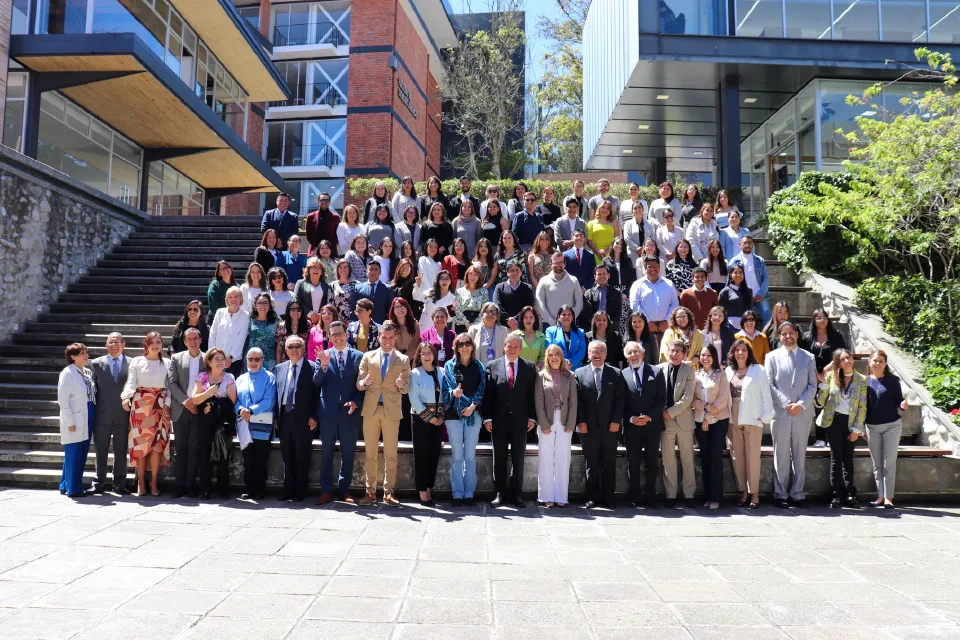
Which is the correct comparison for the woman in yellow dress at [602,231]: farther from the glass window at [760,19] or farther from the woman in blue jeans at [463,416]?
the glass window at [760,19]

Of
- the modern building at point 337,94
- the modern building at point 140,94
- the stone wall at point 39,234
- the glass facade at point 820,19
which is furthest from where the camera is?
the modern building at point 337,94

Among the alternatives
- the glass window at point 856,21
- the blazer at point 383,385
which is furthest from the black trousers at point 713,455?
the glass window at point 856,21

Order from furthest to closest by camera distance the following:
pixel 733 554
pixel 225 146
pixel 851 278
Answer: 1. pixel 225 146
2. pixel 851 278
3. pixel 733 554

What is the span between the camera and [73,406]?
7.74 m

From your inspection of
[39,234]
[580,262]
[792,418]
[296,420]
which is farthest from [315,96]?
[792,418]

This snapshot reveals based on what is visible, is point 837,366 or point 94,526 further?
point 837,366

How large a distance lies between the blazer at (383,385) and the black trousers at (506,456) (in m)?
1.13

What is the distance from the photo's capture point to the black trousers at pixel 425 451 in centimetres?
757

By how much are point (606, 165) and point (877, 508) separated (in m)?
18.3

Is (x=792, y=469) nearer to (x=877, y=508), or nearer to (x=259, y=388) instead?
(x=877, y=508)

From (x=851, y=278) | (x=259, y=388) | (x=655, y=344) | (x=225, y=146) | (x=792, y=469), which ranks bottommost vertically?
(x=792, y=469)

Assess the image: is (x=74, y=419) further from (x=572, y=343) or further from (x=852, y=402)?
(x=852, y=402)

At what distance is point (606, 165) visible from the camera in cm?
2417

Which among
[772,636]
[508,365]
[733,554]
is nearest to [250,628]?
[772,636]
